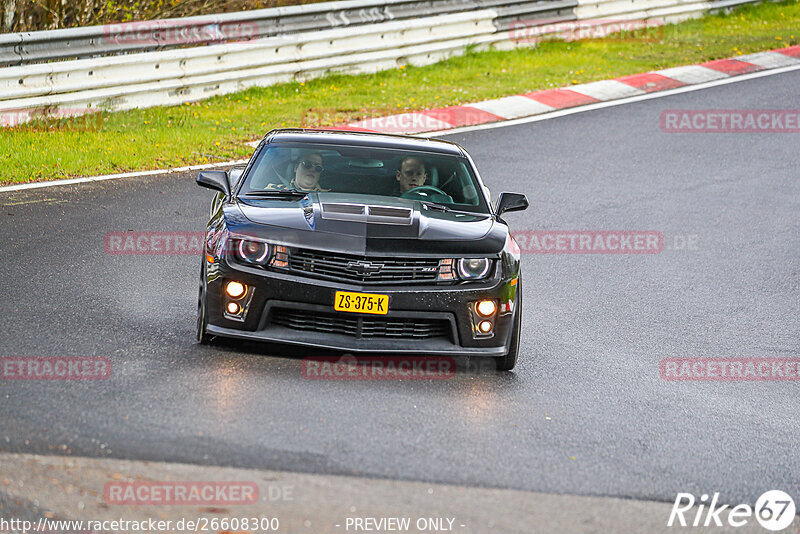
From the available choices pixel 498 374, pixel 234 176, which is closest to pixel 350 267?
pixel 498 374

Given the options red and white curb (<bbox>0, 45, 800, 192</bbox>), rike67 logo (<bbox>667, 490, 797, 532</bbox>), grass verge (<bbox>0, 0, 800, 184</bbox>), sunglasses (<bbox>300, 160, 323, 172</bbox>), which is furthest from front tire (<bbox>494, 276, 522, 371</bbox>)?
grass verge (<bbox>0, 0, 800, 184</bbox>)

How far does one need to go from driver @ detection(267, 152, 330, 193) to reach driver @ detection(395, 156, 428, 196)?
1.79 feet

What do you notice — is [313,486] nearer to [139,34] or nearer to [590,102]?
[139,34]

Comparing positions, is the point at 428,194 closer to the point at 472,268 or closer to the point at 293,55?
the point at 472,268

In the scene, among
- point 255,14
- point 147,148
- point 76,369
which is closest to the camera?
point 76,369

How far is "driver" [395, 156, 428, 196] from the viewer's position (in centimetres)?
851

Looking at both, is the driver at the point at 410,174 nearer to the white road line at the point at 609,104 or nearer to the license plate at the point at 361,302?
the license plate at the point at 361,302

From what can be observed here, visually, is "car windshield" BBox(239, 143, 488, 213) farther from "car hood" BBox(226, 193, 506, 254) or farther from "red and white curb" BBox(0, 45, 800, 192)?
"red and white curb" BBox(0, 45, 800, 192)

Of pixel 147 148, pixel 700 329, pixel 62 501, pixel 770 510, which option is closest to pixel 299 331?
pixel 62 501

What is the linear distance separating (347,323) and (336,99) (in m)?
11.0

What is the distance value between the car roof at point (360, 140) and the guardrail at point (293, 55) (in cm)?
682

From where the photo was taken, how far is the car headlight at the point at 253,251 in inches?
284

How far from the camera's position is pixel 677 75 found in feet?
67.3

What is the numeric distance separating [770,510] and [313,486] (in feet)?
7.28
